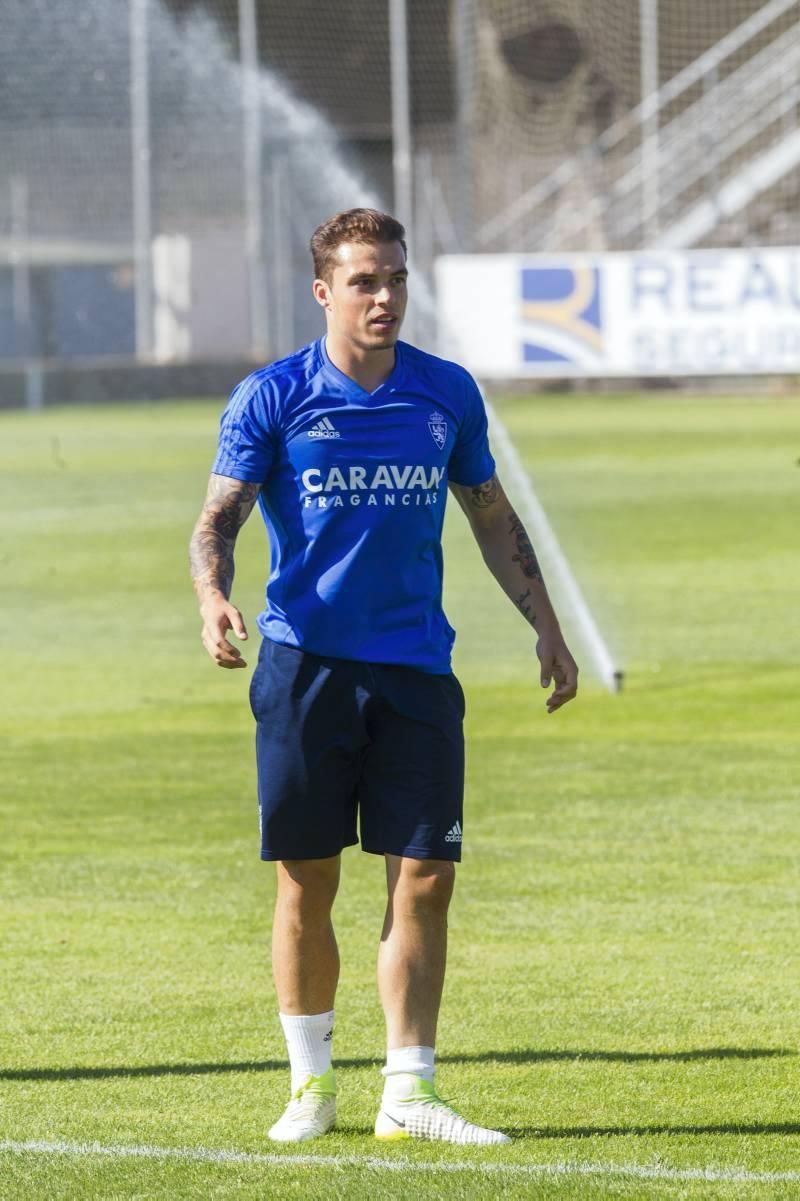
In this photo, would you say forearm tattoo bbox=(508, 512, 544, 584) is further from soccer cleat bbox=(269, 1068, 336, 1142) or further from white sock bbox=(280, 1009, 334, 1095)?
soccer cleat bbox=(269, 1068, 336, 1142)

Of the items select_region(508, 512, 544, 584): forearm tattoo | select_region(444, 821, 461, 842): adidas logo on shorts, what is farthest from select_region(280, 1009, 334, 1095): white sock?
select_region(508, 512, 544, 584): forearm tattoo

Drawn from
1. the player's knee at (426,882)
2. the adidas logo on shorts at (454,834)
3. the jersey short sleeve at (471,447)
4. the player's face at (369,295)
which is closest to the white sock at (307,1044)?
the player's knee at (426,882)

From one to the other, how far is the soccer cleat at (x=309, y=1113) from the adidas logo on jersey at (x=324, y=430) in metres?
1.36

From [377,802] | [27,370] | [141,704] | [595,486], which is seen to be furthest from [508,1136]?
[27,370]

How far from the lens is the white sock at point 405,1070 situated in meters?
4.95

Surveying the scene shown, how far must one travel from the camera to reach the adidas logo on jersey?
495cm

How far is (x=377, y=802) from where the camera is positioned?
5004 millimetres

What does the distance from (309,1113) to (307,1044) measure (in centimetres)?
15

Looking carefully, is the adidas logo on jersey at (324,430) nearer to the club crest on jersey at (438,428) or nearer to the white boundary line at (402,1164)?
the club crest on jersey at (438,428)

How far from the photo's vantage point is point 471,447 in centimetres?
517

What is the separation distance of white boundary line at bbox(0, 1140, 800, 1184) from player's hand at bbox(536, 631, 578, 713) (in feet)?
3.48

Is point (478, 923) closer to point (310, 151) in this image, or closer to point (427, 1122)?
point (427, 1122)

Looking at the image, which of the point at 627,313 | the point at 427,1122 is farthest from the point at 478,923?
the point at 627,313

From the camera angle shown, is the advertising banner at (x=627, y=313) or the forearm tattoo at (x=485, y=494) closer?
the forearm tattoo at (x=485, y=494)
